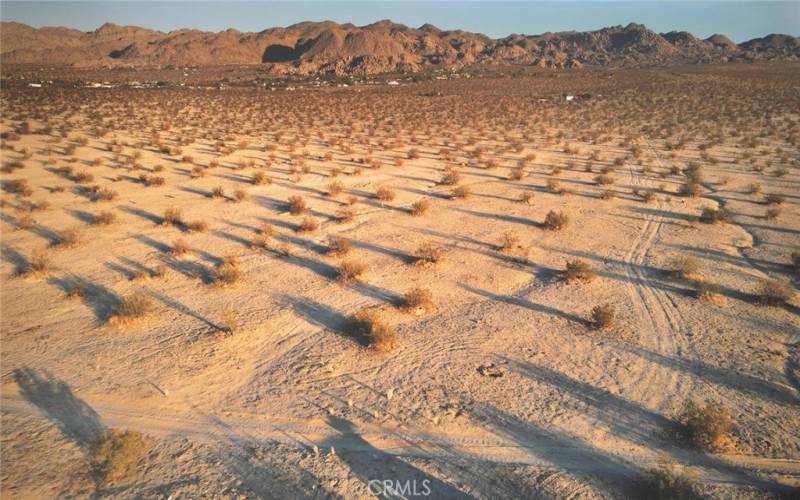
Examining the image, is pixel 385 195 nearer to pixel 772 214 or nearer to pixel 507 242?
pixel 507 242

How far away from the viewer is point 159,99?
41875mm

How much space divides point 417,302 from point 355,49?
367ft

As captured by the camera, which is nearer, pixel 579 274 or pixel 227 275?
pixel 227 275

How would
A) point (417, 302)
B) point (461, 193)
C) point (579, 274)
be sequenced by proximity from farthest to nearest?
point (461, 193) → point (579, 274) → point (417, 302)

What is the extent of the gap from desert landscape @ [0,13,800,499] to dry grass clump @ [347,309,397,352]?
0.11 feet

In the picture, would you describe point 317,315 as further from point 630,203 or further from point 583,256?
point 630,203

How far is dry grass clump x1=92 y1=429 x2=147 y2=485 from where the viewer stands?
175 inches

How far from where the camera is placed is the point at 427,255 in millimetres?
9344

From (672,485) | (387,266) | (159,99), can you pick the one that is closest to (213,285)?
(387,266)

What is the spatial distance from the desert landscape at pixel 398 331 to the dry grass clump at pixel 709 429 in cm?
3

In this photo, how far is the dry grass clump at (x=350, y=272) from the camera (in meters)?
8.60

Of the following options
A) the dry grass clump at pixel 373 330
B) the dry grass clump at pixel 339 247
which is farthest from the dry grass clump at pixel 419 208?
the dry grass clump at pixel 373 330

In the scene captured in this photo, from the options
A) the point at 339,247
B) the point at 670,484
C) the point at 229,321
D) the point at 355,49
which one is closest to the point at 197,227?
the point at 339,247

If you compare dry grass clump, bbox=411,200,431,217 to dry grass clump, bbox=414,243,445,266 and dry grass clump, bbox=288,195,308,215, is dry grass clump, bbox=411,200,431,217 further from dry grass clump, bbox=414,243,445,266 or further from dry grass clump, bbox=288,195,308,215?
dry grass clump, bbox=288,195,308,215
